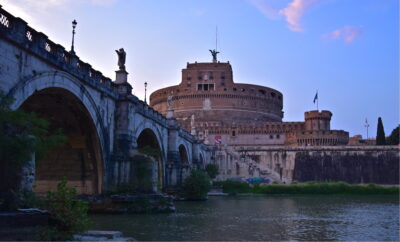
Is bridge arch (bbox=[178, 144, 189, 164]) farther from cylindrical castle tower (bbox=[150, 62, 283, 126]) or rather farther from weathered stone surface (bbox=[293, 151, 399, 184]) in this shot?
cylindrical castle tower (bbox=[150, 62, 283, 126])

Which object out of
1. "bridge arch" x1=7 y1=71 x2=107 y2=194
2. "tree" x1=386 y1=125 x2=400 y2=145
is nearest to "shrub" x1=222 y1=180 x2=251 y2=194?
A: "bridge arch" x1=7 y1=71 x2=107 y2=194

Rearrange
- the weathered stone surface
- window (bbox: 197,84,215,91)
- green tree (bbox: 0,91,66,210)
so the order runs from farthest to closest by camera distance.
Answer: window (bbox: 197,84,215,91), the weathered stone surface, green tree (bbox: 0,91,66,210)

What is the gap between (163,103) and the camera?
10912 centimetres

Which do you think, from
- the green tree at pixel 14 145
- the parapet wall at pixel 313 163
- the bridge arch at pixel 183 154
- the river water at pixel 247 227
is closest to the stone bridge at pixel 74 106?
the river water at pixel 247 227

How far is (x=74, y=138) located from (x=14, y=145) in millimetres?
12518

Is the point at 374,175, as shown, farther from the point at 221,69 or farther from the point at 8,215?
the point at 8,215

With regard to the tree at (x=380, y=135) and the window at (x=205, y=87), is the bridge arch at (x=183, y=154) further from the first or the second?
the window at (x=205, y=87)

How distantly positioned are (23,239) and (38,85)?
8628 millimetres

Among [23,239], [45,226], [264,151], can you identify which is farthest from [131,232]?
[264,151]

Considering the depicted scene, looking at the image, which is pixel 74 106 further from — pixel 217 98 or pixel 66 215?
pixel 217 98

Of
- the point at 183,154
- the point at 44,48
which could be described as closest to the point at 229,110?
the point at 183,154

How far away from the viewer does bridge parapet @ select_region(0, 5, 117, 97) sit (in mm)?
14625

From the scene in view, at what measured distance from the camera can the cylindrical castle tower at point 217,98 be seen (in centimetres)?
10162

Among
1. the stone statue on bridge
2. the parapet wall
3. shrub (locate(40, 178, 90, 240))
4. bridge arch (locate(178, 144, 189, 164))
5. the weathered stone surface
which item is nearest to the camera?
shrub (locate(40, 178, 90, 240))
